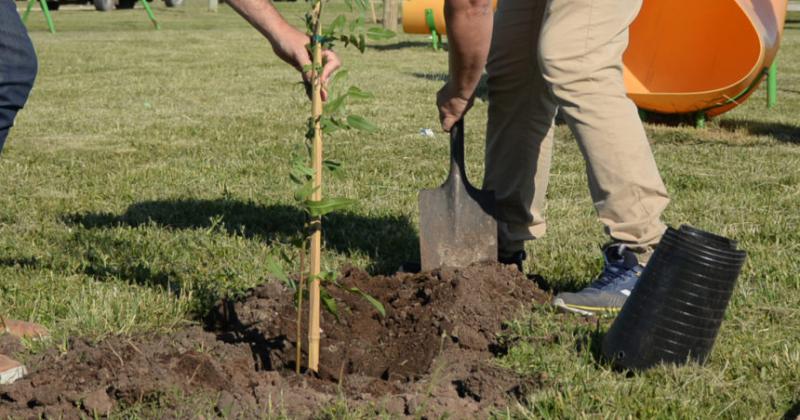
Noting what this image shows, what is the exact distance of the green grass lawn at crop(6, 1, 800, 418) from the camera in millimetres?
2574

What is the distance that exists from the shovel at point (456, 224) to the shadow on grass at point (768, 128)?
4051mm

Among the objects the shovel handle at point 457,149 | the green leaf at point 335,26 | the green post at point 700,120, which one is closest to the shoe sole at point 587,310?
the shovel handle at point 457,149

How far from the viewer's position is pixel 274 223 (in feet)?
14.1

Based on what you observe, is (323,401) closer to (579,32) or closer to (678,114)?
(579,32)

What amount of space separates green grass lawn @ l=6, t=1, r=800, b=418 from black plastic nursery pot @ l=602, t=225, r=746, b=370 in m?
0.06

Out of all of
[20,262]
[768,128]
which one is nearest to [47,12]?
[768,128]

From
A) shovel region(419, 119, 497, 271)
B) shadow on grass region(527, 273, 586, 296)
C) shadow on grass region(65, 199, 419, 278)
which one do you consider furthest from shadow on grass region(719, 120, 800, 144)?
shovel region(419, 119, 497, 271)

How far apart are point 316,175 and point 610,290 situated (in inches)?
44.3

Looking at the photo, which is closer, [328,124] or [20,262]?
[328,124]

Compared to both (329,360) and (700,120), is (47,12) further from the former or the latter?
(329,360)

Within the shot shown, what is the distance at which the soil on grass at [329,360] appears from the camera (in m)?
2.34

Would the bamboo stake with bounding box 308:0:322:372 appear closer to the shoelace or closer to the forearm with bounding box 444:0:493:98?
the forearm with bounding box 444:0:493:98

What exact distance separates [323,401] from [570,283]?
1.33 m

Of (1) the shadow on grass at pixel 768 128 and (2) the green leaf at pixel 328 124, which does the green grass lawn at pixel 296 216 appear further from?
(2) the green leaf at pixel 328 124
